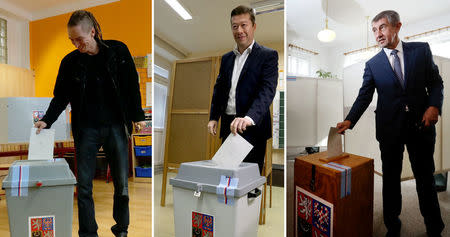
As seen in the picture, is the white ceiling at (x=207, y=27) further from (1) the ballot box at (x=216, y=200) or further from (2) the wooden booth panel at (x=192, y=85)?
(1) the ballot box at (x=216, y=200)

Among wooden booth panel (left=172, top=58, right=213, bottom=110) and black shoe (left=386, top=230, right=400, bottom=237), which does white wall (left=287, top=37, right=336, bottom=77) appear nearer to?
wooden booth panel (left=172, top=58, right=213, bottom=110)

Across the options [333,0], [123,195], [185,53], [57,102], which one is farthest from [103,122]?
[333,0]

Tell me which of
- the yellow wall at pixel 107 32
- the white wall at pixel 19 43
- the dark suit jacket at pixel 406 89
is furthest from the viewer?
the white wall at pixel 19 43

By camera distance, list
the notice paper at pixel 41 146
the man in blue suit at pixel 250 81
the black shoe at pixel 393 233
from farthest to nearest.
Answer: the notice paper at pixel 41 146 < the man in blue suit at pixel 250 81 < the black shoe at pixel 393 233

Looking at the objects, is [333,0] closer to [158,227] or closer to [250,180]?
[250,180]

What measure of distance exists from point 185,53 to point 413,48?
1170mm

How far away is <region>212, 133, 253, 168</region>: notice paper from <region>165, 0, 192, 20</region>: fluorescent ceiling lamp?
802mm

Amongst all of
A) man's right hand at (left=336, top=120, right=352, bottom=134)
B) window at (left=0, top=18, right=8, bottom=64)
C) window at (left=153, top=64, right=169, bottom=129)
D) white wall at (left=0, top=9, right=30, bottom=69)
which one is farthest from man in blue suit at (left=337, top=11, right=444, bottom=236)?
window at (left=0, top=18, right=8, bottom=64)

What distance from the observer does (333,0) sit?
4.82ft

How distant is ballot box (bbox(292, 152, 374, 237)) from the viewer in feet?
4.13

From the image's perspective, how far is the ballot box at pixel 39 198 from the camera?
1.51 meters

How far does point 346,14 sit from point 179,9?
966mm

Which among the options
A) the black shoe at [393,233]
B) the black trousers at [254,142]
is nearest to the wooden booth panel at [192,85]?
the black trousers at [254,142]

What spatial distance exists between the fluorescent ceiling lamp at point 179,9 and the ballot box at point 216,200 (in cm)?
89
